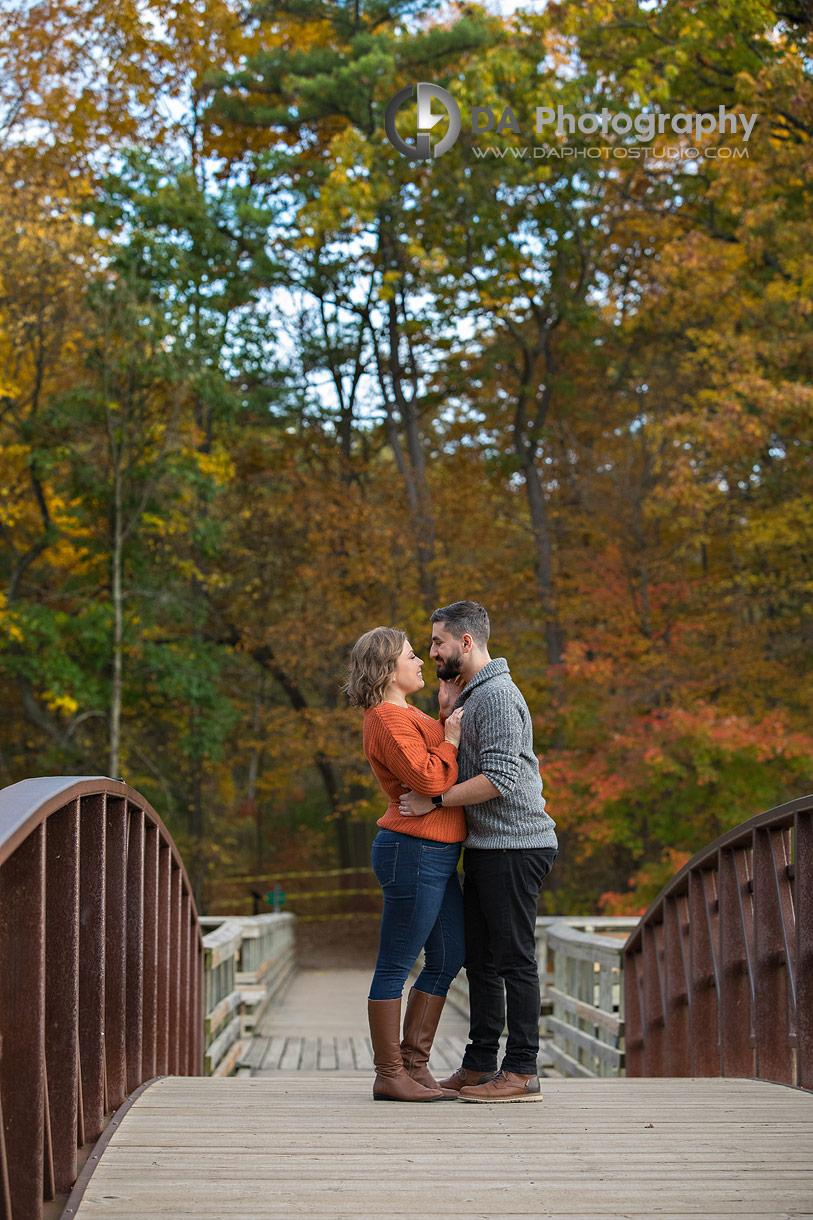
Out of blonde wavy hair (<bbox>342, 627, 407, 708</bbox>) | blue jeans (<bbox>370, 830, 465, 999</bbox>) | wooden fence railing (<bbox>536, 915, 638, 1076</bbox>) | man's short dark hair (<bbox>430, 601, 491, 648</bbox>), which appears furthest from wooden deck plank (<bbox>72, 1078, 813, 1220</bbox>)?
wooden fence railing (<bbox>536, 915, 638, 1076</bbox>)

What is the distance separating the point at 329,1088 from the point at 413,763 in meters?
1.39

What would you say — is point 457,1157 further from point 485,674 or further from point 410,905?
point 485,674

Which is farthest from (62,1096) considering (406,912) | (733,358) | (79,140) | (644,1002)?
(79,140)

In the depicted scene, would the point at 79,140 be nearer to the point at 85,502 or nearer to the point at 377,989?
the point at 85,502

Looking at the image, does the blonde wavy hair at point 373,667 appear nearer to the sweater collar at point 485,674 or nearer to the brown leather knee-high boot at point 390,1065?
the sweater collar at point 485,674

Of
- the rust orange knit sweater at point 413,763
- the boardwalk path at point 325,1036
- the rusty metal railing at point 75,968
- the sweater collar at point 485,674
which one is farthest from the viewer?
the boardwalk path at point 325,1036

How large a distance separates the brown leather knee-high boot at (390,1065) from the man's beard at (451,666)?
110 cm

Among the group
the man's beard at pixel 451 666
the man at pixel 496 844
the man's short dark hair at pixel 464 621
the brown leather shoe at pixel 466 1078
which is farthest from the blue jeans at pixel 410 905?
the man's short dark hair at pixel 464 621

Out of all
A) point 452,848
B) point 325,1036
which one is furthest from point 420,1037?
point 325,1036

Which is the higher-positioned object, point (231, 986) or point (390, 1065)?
point (390, 1065)

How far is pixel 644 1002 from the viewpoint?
5.65 metres

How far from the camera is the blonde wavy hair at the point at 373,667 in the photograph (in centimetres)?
383

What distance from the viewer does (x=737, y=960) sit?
4.57 metres

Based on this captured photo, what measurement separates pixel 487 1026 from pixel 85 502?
14.0 m
